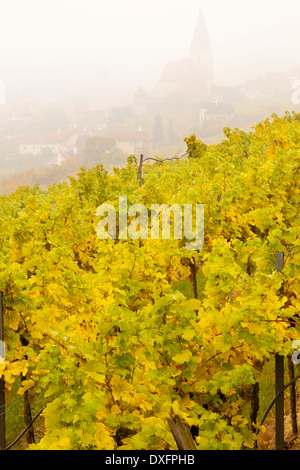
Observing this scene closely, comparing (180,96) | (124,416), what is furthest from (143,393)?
(180,96)

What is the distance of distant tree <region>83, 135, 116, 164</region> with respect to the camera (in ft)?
416

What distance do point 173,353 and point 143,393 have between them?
484mm

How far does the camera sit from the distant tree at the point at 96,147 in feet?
416

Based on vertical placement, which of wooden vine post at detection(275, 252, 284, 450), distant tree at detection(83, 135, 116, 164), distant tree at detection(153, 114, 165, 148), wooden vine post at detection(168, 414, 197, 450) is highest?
distant tree at detection(153, 114, 165, 148)

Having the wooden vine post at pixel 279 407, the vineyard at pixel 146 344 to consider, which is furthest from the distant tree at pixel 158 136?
the wooden vine post at pixel 279 407

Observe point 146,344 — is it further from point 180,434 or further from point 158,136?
point 158,136

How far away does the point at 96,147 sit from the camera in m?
127

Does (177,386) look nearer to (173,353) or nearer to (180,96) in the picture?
(173,353)

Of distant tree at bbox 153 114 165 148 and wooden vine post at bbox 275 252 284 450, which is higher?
distant tree at bbox 153 114 165 148

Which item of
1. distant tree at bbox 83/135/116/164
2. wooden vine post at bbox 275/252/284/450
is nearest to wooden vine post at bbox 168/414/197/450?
wooden vine post at bbox 275/252/284/450

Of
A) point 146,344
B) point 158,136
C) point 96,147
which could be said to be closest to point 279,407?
point 146,344

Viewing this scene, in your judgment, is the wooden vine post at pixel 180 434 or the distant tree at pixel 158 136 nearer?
the wooden vine post at pixel 180 434

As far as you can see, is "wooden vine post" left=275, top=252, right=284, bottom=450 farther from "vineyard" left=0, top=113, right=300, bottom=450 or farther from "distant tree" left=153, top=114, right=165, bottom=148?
"distant tree" left=153, top=114, right=165, bottom=148

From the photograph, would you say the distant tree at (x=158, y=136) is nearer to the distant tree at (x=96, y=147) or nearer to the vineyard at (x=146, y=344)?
the distant tree at (x=96, y=147)
